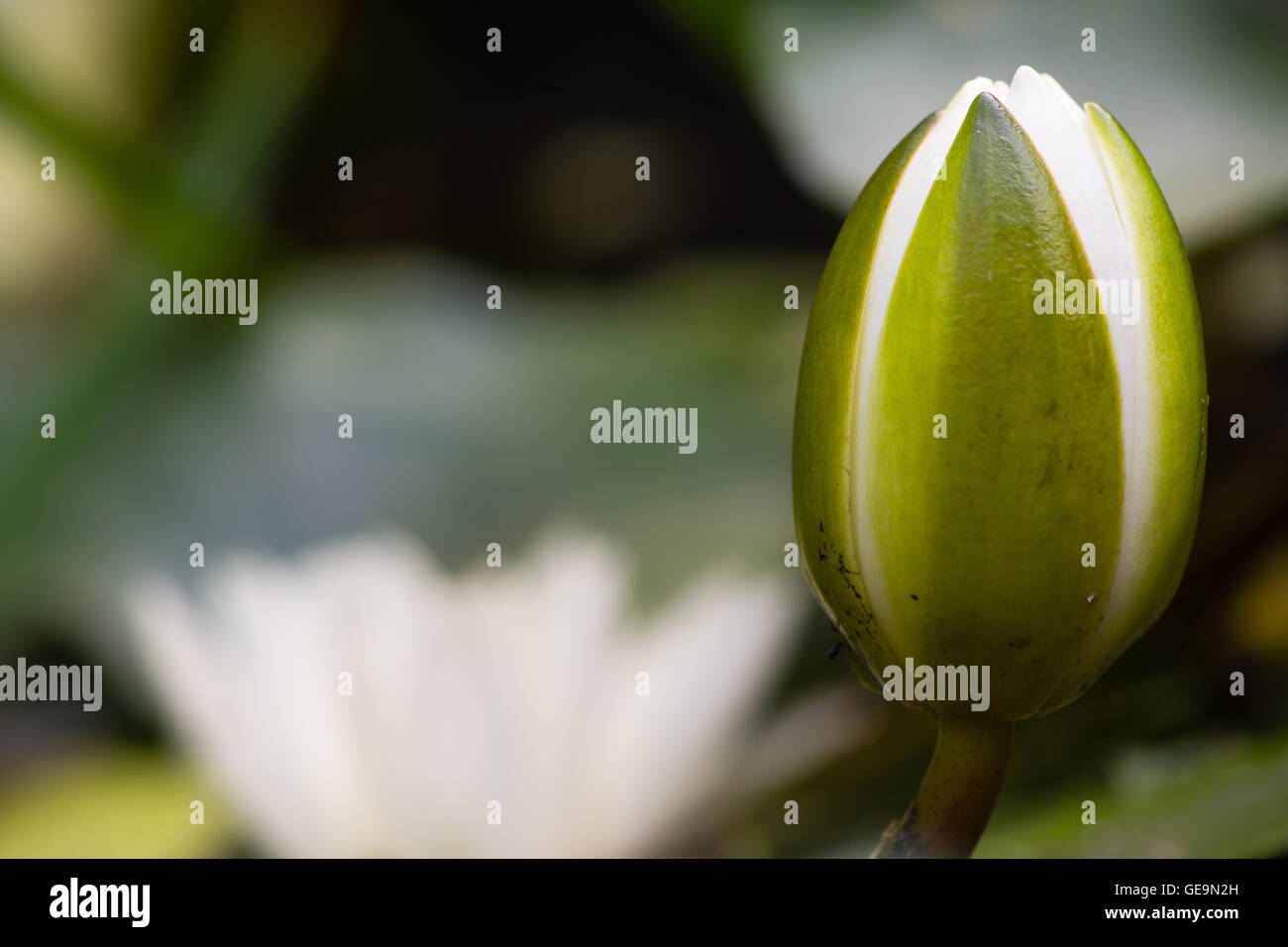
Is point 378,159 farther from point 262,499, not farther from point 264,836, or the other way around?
point 264,836

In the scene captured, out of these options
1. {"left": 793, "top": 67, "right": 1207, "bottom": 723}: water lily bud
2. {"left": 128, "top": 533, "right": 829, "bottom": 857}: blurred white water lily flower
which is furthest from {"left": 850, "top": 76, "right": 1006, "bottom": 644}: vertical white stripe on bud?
{"left": 128, "top": 533, "right": 829, "bottom": 857}: blurred white water lily flower

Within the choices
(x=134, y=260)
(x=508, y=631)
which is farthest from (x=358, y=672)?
(x=134, y=260)

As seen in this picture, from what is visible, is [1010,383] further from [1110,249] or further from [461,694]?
[461,694]

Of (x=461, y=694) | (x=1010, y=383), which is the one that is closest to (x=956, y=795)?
(x=1010, y=383)

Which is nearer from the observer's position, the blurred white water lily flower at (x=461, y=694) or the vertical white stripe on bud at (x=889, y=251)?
the vertical white stripe on bud at (x=889, y=251)

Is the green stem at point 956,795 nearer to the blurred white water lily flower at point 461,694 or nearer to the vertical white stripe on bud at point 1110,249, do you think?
the vertical white stripe on bud at point 1110,249

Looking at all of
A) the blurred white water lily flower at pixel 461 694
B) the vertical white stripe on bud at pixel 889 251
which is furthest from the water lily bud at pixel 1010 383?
the blurred white water lily flower at pixel 461 694
